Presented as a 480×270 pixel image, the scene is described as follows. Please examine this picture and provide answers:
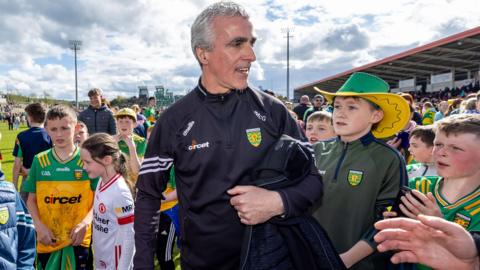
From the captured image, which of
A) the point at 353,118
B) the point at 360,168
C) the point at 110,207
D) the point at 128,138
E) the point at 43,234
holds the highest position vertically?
the point at 353,118

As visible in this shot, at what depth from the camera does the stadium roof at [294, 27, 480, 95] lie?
21781 mm

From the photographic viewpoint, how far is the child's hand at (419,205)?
185 cm

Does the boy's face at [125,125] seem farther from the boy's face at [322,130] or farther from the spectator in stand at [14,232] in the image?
the spectator in stand at [14,232]

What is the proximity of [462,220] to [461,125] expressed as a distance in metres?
0.57

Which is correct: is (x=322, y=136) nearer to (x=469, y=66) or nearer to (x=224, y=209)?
(x=224, y=209)

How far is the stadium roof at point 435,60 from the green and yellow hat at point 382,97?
66.1 ft

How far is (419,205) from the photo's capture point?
190cm

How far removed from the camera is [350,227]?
7.75 feet

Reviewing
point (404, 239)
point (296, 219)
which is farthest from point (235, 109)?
point (404, 239)

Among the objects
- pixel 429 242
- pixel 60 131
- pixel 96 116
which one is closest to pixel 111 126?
pixel 96 116

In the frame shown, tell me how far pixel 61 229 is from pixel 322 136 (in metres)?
3.24

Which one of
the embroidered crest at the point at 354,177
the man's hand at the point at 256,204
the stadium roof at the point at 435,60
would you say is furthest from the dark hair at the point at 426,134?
the stadium roof at the point at 435,60

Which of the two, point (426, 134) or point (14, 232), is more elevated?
point (426, 134)

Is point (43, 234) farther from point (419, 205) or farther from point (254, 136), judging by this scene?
point (419, 205)
